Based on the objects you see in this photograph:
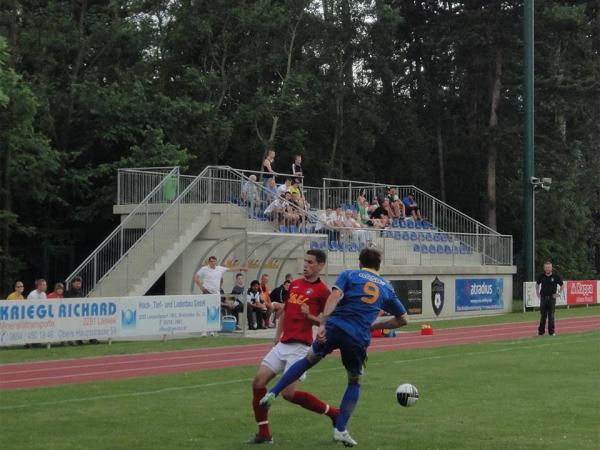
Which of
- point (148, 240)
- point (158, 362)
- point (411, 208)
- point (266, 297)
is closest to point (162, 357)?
point (158, 362)

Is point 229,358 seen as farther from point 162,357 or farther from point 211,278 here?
point 211,278

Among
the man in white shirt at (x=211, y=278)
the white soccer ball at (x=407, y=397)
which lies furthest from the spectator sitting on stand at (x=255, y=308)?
the white soccer ball at (x=407, y=397)

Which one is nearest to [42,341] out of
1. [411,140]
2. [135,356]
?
A: [135,356]

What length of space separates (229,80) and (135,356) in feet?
81.3

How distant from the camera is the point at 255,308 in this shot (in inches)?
1222

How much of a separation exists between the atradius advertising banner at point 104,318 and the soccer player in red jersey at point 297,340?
1316 centimetres

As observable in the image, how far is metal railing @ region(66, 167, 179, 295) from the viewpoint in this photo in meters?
31.7

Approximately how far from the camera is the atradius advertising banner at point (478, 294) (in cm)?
4091

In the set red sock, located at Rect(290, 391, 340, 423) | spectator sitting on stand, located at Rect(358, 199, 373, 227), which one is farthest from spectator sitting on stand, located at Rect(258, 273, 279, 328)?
red sock, located at Rect(290, 391, 340, 423)

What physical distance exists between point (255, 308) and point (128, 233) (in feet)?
16.7

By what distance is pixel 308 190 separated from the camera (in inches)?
1633

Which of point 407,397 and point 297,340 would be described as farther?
point 407,397

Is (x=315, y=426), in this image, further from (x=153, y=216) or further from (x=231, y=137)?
(x=231, y=137)

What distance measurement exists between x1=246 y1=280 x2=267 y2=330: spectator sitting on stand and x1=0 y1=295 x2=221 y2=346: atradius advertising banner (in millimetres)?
2384
